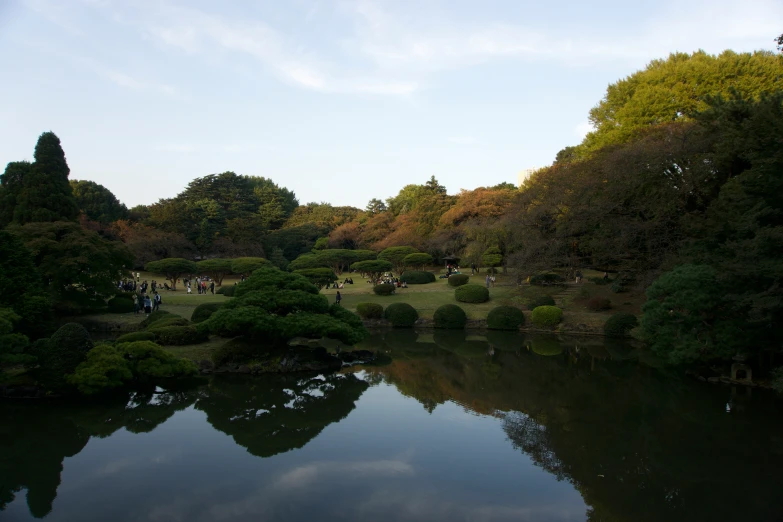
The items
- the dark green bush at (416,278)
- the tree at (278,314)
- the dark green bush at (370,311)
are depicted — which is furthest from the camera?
the dark green bush at (416,278)

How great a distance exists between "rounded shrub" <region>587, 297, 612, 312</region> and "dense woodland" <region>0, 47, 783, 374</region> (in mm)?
1538

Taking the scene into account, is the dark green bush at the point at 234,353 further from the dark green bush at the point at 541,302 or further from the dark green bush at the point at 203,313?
the dark green bush at the point at 541,302

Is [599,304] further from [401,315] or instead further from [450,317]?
[401,315]

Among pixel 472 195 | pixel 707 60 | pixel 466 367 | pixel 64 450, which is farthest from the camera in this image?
pixel 472 195

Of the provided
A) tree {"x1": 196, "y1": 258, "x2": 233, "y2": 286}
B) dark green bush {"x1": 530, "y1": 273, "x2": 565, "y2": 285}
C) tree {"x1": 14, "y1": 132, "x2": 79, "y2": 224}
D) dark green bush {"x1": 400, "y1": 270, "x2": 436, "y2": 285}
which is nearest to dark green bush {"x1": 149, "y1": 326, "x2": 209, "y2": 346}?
tree {"x1": 14, "y1": 132, "x2": 79, "y2": 224}

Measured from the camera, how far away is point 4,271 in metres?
15.5

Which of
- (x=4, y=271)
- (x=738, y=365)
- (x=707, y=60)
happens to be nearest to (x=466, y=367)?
(x=738, y=365)

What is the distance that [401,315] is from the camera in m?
25.6

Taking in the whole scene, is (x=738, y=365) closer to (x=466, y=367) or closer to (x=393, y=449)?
(x=466, y=367)

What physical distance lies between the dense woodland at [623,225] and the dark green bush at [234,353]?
16.5 feet

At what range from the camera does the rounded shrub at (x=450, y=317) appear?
2544 centimetres

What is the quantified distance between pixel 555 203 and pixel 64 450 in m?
23.1

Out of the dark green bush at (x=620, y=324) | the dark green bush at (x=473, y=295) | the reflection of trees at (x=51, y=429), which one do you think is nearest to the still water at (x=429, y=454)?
the reflection of trees at (x=51, y=429)

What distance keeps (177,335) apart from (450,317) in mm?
12764
